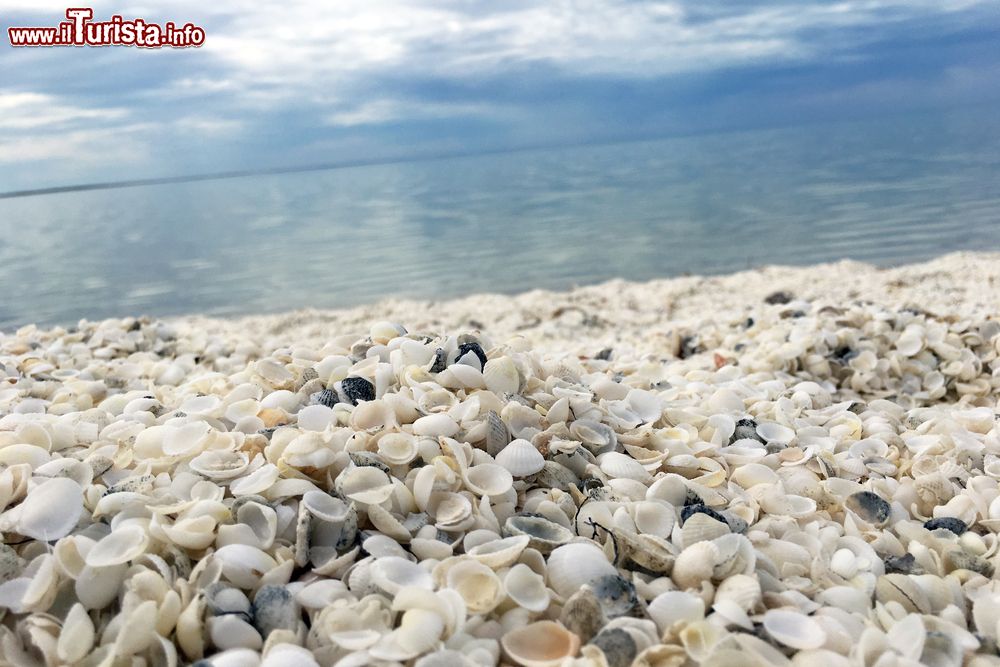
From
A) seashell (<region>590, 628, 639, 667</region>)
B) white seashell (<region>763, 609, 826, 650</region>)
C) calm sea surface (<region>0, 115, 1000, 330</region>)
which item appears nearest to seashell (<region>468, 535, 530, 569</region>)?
seashell (<region>590, 628, 639, 667</region>)

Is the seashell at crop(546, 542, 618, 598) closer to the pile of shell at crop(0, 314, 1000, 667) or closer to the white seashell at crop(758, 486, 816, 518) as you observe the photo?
the pile of shell at crop(0, 314, 1000, 667)

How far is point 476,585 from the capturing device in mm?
1404

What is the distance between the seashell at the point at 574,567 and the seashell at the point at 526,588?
1.4 inches

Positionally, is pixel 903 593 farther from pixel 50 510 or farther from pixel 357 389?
pixel 50 510

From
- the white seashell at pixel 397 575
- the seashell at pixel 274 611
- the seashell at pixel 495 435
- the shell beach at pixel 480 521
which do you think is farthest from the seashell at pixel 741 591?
the seashell at pixel 274 611

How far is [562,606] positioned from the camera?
140cm

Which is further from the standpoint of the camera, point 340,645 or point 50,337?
point 50,337

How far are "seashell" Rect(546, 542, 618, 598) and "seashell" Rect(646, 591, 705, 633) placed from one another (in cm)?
11

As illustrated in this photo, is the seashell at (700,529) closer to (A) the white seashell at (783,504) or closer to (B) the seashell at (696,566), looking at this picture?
Result: (B) the seashell at (696,566)

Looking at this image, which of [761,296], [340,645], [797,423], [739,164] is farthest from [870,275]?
[739,164]

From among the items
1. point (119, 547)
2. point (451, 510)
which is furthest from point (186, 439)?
point (451, 510)

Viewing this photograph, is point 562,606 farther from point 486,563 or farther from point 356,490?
point 356,490

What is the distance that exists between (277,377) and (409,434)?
75cm

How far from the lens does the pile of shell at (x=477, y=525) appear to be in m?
1.31
